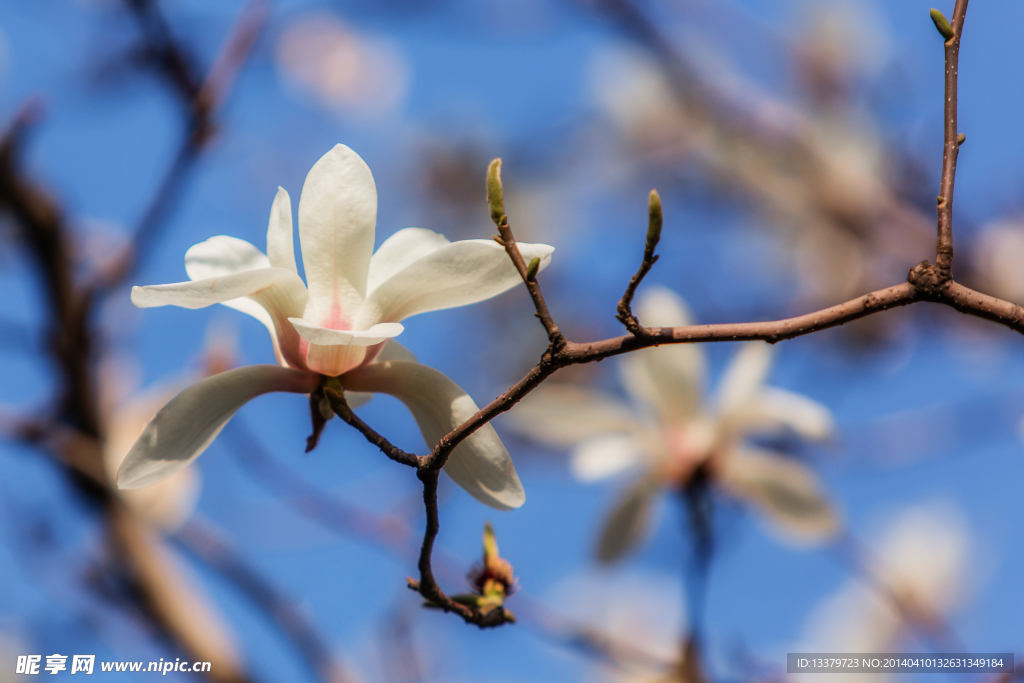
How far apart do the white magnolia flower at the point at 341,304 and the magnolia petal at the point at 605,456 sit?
31.0 inches

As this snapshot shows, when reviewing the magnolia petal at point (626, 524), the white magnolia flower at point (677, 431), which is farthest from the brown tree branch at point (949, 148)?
the magnolia petal at point (626, 524)

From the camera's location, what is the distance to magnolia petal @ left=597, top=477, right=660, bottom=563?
5.60 feet

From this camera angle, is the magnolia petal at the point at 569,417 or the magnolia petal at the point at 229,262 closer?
the magnolia petal at the point at 229,262

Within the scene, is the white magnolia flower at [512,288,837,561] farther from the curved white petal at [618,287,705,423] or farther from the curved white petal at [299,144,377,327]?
the curved white petal at [299,144,377,327]

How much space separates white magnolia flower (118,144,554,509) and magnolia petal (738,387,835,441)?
97 centimetres

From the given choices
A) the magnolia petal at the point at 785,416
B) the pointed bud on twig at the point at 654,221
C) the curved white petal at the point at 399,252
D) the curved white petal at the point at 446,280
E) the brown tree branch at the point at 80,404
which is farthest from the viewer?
the brown tree branch at the point at 80,404

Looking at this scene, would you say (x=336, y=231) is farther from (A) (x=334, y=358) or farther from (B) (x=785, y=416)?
(B) (x=785, y=416)

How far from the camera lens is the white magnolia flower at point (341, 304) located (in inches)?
31.2

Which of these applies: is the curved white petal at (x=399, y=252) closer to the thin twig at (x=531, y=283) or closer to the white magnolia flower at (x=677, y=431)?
the thin twig at (x=531, y=283)

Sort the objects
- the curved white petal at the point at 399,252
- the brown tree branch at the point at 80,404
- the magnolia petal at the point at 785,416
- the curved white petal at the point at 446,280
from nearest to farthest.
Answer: the curved white petal at the point at 446,280
the curved white petal at the point at 399,252
the magnolia petal at the point at 785,416
the brown tree branch at the point at 80,404

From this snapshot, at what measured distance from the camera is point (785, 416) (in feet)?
5.29

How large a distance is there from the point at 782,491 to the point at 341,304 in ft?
3.98

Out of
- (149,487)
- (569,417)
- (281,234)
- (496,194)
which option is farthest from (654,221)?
(149,487)

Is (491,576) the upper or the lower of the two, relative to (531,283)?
lower
